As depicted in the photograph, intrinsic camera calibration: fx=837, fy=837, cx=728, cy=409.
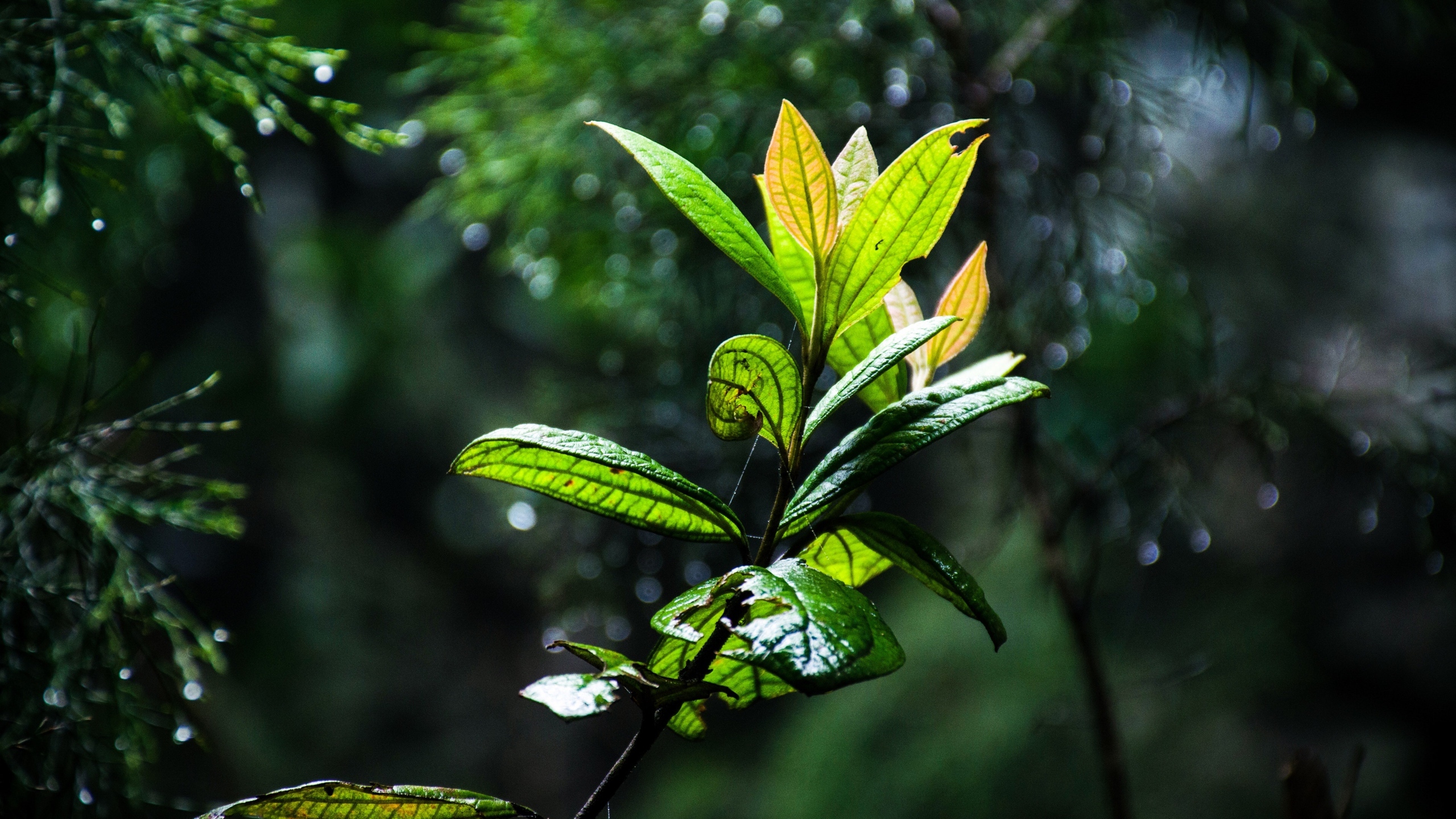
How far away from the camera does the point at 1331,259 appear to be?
5.64 feet

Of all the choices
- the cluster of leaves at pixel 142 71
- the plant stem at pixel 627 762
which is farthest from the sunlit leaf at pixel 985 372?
the cluster of leaves at pixel 142 71

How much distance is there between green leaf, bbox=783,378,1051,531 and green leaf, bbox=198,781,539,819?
12 cm

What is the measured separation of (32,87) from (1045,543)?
717mm

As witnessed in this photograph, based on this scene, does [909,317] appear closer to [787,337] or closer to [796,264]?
[796,264]

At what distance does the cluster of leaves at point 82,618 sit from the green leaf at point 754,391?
0.90 feet

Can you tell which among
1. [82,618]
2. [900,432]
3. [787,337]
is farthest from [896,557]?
[787,337]

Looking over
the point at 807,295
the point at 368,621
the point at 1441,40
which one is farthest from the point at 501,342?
the point at 807,295

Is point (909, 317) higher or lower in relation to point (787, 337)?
higher

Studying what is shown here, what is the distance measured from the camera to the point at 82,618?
44 cm

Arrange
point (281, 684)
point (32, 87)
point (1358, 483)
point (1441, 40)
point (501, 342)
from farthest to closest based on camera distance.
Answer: point (501, 342) < point (281, 684) < point (1441, 40) < point (1358, 483) < point (32, 87)

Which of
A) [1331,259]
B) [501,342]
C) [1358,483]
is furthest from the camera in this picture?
[501,342]

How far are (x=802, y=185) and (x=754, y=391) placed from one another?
7cm

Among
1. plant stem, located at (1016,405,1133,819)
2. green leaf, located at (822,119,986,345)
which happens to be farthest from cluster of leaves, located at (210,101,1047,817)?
plant stem, located at (1016,405,1133,819)

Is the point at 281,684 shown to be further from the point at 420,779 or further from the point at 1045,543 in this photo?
the point at 1045,543
